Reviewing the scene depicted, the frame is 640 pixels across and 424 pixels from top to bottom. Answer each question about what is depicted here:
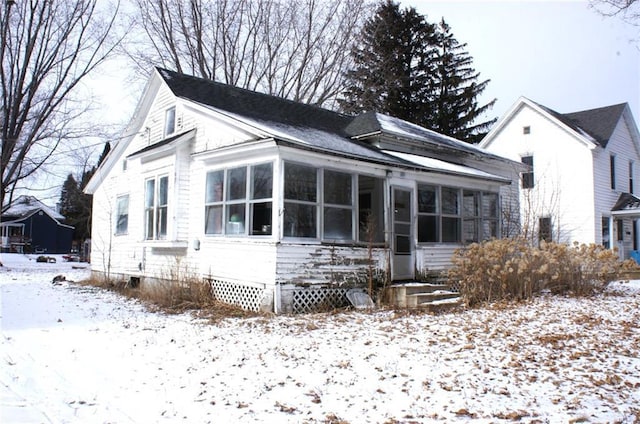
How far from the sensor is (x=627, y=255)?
2352 centimetres

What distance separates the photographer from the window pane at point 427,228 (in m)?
12.5

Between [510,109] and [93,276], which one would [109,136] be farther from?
[510,109]

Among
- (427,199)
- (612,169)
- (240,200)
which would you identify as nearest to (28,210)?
(240,200)

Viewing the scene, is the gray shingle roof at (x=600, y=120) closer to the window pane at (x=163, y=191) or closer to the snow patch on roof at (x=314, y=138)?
the snow patch on roof at (x=314, y=138)

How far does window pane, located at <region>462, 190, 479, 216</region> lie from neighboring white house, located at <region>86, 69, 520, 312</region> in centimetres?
4

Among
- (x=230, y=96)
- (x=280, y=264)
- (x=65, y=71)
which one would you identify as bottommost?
(x=280, y=264)

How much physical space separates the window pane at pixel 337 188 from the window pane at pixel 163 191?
4.30 m

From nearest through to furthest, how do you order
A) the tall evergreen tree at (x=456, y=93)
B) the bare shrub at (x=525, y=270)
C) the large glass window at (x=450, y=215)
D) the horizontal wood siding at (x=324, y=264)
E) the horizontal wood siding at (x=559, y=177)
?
the horizontal wood siding at (x=324, y=264), the bare shrub at (x=525, y=270), the large glass window at (x=450, y=215), the horizontal wood siding at (x=559, y=177), the tall evergreen tree at (x=456, y=93)

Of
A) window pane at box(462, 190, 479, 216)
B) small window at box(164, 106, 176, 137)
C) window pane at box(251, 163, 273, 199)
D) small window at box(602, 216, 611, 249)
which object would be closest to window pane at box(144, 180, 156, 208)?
small window at box(164, 106, 176, 137)

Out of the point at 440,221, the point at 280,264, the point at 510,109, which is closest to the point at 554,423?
the point at 280,264

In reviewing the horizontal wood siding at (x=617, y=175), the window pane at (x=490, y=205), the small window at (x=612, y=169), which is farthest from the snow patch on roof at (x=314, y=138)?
the small window at (x=612, y=169)

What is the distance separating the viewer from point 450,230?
43.2ft

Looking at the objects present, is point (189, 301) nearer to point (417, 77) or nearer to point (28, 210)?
point (417, 77)

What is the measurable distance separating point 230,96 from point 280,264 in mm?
6261
